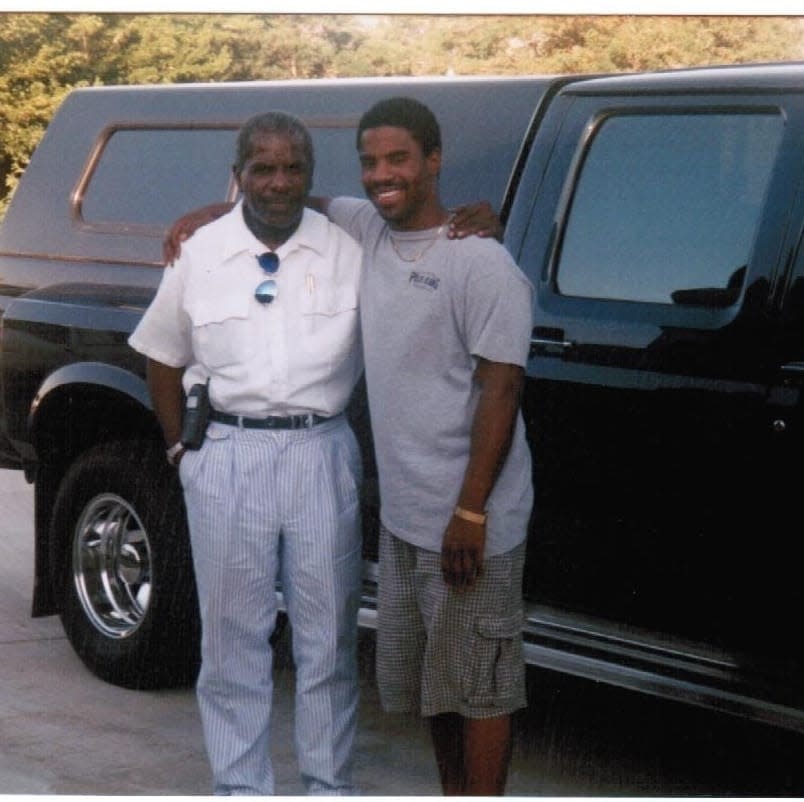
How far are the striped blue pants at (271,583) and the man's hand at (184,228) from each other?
0.46m

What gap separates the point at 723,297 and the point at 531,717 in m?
1.77

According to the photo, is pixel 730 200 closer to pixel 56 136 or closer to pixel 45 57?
pixel 45 57

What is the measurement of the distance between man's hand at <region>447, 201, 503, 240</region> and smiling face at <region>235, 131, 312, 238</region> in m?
0.40

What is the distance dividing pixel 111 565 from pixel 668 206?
2381 millimetres

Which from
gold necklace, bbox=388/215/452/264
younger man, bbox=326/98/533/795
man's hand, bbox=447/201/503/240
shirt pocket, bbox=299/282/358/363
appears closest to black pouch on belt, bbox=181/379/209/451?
shirt pocket, bbox=299/282/358/363

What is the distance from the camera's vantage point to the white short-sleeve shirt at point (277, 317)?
13.5 ft

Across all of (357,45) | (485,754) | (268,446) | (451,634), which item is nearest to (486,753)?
(485,754)

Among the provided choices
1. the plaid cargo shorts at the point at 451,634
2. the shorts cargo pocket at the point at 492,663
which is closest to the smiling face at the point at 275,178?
the plaid cargo shorts at the point at 451,634

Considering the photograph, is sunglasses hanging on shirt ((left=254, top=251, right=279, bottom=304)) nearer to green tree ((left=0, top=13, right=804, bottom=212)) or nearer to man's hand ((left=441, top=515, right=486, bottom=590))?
man's hand ((left=441, top=515, right=486, bottom=590))

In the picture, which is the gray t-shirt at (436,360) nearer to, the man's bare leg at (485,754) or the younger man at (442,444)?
the younger man at (442,444)

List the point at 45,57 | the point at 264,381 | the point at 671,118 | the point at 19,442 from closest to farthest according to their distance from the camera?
the point at 264,381, the point at 671,118, the point at 45,57, the point at 19,442

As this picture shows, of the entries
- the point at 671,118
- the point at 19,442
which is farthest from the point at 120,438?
the point at 671,118

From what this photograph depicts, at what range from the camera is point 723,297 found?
4316 mm

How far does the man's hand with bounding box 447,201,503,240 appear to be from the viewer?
3920mm
